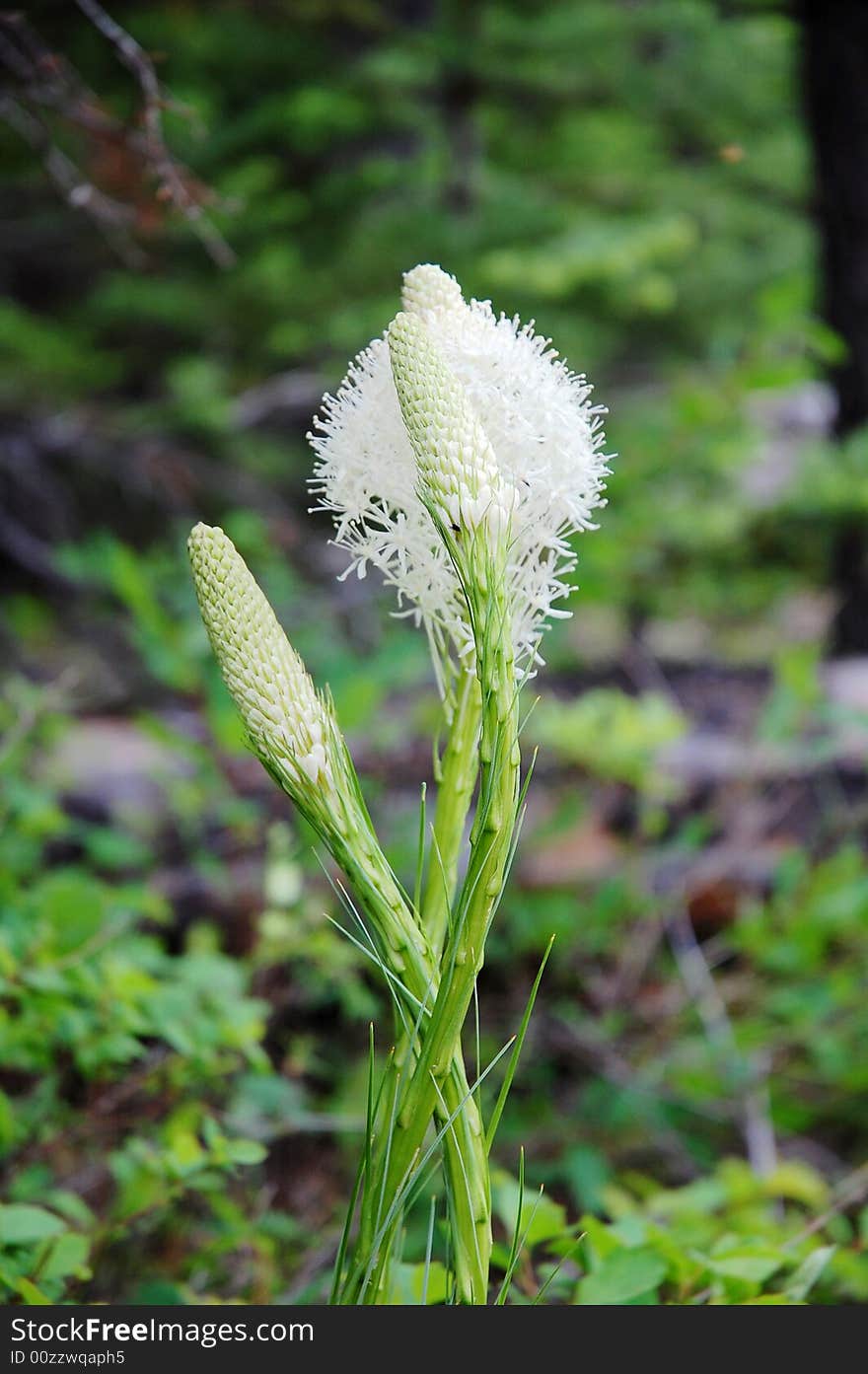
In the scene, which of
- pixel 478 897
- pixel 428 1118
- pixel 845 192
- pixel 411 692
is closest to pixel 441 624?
Result: pixel 478 897

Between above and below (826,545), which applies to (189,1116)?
below

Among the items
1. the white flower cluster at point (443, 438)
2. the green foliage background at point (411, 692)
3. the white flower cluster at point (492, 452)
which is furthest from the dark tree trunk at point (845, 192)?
the white flower cluster at point (443, 438)

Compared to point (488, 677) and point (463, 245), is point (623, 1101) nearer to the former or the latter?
point (488, 677)

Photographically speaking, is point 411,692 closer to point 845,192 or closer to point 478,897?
point 845,192

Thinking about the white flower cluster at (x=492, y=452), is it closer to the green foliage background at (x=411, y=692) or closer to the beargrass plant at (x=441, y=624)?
the beargrass plant at (x=441, y=624)

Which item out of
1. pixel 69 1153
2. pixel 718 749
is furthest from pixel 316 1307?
pixel 718 749
